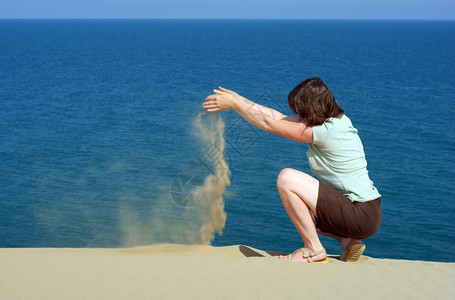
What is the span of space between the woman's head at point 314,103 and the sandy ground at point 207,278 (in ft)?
4.18

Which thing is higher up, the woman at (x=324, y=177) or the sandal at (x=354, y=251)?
the woman at (x=324, y=177)

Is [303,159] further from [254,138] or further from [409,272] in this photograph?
[409,272]

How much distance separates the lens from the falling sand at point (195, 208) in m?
7.07

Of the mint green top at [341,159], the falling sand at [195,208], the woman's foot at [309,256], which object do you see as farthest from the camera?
the falling sand at [195,208]

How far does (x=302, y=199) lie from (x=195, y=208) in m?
12.3

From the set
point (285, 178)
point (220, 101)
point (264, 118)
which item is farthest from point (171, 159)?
point (285, 178)

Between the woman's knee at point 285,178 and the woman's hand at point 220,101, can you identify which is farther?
the woman's hand at point 220,101

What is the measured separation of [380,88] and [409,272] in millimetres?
40408

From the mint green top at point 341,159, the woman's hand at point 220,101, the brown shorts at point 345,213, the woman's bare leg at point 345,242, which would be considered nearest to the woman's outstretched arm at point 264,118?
the woman's hand at point 220,101

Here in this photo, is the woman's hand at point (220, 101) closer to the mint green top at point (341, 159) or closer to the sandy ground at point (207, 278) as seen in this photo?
the mint green top at point (341, 159)

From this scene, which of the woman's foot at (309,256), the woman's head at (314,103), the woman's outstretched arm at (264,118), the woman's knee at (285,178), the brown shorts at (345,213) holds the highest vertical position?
the woman's head at (314,103)

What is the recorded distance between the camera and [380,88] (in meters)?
42.8

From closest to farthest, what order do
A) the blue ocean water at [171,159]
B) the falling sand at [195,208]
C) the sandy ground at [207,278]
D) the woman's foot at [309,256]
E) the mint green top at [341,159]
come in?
the sandy ground at [207,278]
the mint green top at [341,159]
the woman's foot at [309,256]
the falling sand at [195,208]
the blue ocean water at [171,159]

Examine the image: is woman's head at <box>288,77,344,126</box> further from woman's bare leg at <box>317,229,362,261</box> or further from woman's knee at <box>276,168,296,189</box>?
woman's bare leg at <box>317,229,362,261</box>
